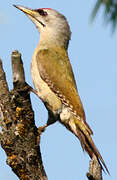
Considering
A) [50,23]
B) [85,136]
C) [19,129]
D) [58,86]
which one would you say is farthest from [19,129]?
[50,23]

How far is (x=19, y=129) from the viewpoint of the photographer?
5.65 meters

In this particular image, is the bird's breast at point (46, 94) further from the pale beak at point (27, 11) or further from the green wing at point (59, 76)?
the pale beak at point (27, 11)

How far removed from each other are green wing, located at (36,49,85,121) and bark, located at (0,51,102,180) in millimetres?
1726

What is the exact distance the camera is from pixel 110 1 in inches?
280

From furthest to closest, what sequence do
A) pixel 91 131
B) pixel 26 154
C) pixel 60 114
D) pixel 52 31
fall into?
pixel 52 31 → pixel 60 114 → pixel 91 131 → pixel 26 154

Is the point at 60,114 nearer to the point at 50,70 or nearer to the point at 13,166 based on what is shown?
the point at 50,70

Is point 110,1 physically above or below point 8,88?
above

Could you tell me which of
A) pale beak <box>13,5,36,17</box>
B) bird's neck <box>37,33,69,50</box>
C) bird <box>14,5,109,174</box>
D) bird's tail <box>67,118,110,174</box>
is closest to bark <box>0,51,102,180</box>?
bird's tail <box>67,118,110,174</box>

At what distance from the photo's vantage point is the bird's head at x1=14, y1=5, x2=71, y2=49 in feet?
29.2

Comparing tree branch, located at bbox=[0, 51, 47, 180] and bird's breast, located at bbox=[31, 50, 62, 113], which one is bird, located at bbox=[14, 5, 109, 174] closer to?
bird's breast, located at bbox=[31, 50, 62, 113]

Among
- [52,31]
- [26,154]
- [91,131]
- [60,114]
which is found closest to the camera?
[26,154]

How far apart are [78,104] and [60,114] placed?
37 centimetres

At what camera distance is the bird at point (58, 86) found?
7.17 meters

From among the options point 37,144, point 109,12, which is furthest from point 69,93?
point 37,144
